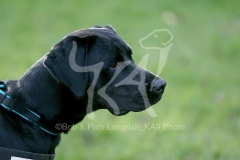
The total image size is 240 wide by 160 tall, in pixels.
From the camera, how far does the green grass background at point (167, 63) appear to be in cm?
607

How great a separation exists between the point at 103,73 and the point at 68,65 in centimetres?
37

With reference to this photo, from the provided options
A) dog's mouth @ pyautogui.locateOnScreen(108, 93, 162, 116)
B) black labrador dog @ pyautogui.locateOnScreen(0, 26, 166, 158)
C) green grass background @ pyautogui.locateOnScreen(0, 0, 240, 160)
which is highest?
black labrador dog @ pyautogui.locateOnScreen(0, 26, 166, 158)

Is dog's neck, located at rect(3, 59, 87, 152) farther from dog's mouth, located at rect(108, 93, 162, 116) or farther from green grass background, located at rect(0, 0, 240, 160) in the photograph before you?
green grass background, located at rect(0, 0, 240, 160)

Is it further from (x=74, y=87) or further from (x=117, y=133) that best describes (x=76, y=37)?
(x=117, y=133)

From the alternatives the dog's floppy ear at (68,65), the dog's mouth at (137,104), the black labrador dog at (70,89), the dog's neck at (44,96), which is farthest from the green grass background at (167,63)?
the dog's floppy ear at (68,65)

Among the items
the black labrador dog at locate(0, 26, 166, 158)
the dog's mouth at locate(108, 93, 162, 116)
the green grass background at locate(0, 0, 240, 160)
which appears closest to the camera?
the black labrador dog at locate(0, 26, 166, 158)

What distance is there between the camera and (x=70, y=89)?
147 inches

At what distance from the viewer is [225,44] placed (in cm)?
973

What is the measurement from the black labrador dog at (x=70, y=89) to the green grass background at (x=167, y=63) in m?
1.96

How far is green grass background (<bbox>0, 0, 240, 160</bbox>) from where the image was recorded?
A: 607 centimetres

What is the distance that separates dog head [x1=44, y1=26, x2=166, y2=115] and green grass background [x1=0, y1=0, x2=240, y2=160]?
1.93m

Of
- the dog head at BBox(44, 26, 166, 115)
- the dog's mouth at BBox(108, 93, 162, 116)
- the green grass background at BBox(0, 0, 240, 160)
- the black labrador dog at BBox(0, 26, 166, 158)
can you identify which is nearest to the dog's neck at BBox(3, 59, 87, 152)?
the black labrador dog at BBox(0, 26, 166, 158)

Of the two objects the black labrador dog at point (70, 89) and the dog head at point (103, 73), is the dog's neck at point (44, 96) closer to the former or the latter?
the black labrador dog at point (70, 89)

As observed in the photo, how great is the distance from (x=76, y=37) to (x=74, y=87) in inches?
17.0
